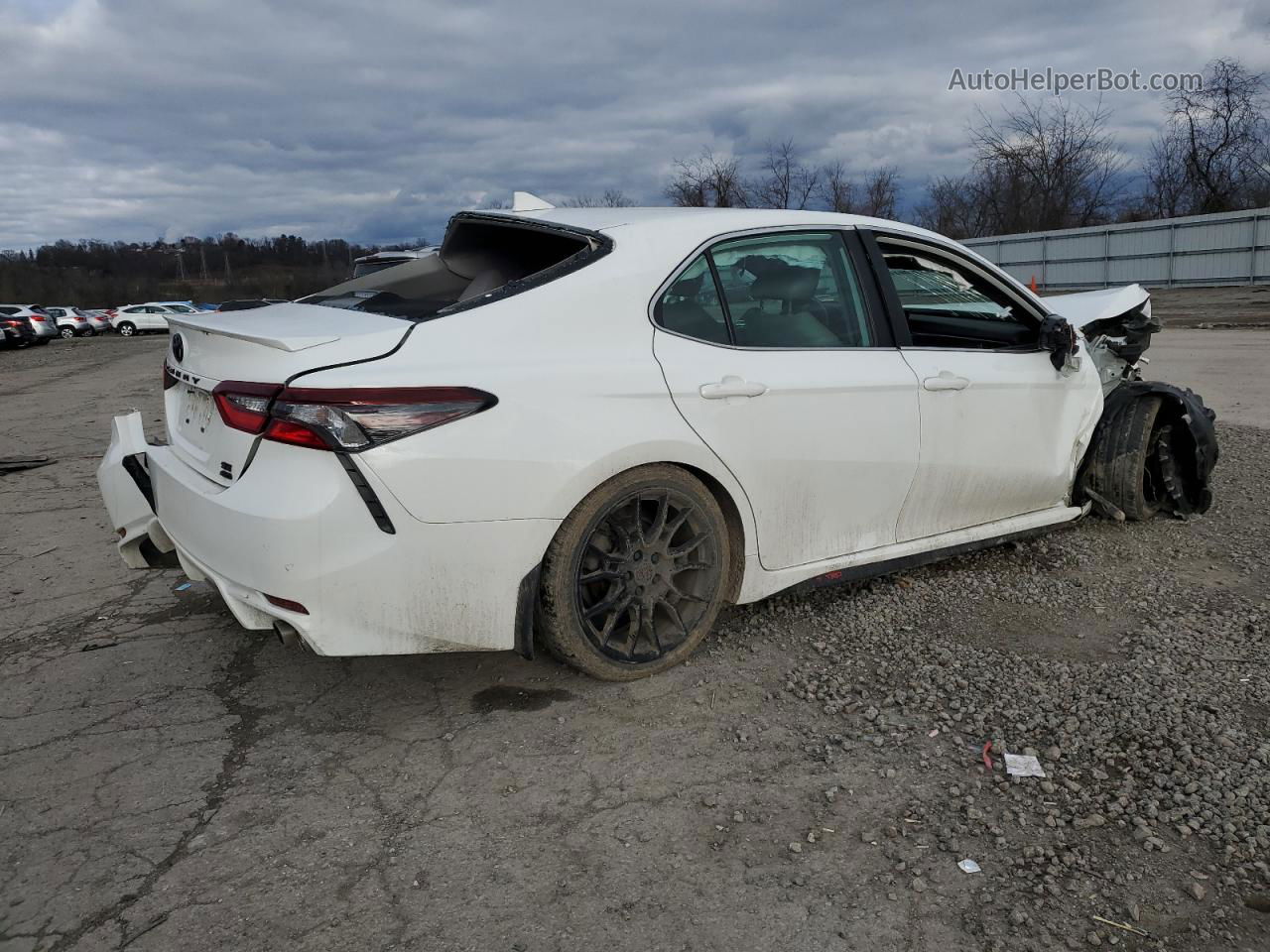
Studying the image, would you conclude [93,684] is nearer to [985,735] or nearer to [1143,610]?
[985,735]

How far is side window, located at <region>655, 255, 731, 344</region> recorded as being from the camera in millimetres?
3279

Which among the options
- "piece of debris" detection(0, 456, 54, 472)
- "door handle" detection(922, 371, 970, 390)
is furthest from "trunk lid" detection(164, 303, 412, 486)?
"piece of debris" detection(0, 456, 54, 472)

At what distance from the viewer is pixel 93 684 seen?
11.7 feet

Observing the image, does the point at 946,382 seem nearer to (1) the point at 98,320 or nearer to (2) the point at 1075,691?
(2) the point at 1075,691

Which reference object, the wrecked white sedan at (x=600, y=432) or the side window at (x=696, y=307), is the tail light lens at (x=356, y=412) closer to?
the wrecked white sedan at (x=600, y=432)

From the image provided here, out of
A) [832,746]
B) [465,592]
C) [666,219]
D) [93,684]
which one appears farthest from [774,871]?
[93,684]

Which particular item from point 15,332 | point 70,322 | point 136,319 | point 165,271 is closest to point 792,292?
point 15,332

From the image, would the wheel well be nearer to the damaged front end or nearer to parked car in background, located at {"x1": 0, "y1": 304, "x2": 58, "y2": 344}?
the damaged front end

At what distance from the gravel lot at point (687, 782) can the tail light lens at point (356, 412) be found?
3.37ft

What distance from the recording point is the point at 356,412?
8.83 feet

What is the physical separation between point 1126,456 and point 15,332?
37104 millimetres

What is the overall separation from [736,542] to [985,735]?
3.42 feet

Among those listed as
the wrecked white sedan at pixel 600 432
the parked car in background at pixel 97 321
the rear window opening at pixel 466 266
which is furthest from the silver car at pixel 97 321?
the wrecked white sedan at pixel 600 432

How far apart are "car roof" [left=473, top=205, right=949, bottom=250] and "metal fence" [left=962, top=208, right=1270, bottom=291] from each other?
27497 mm
